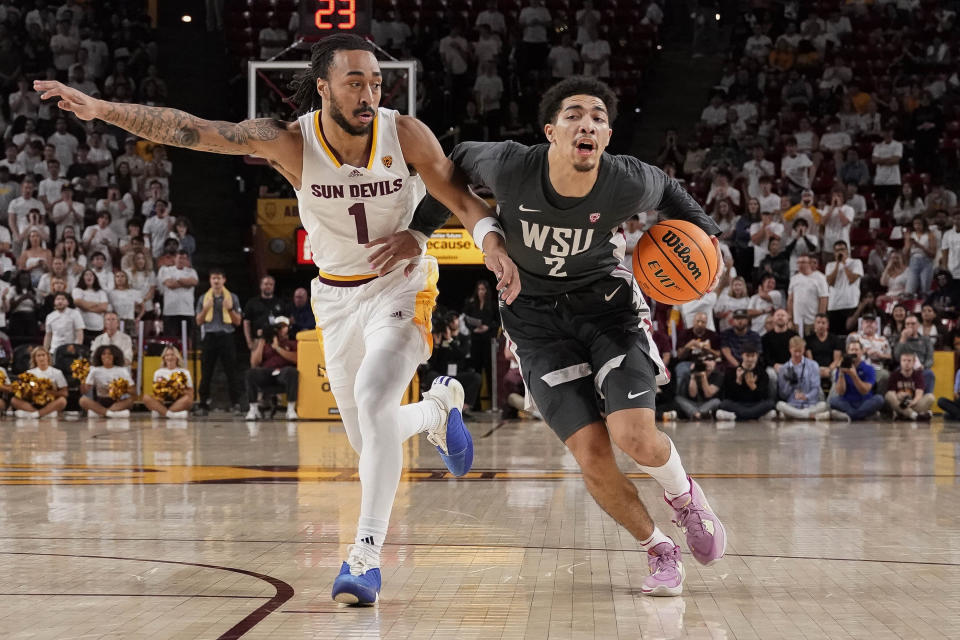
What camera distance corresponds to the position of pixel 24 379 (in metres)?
13.7

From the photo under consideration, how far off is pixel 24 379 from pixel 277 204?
189 inches

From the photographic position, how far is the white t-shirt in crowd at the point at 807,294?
14.3m

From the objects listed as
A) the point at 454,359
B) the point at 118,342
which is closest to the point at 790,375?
the point at 454,359

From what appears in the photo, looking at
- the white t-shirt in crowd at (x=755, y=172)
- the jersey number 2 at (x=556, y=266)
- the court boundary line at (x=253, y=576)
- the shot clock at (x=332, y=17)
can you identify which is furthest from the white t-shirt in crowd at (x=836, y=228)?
the court boundary line at (x=253, y=576)

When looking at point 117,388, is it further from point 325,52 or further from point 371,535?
point 371,535

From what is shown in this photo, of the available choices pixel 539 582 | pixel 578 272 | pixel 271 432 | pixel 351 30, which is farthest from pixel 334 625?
pixel 351 30

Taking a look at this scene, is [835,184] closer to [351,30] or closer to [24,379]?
[351,30]

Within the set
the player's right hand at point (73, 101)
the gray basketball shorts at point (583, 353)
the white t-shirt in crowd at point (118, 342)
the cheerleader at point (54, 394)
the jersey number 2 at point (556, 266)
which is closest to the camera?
the player's right hand at point (73, 101)

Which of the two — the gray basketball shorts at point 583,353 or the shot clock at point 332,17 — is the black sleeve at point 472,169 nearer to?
the gray basketball shorts at point 583,353

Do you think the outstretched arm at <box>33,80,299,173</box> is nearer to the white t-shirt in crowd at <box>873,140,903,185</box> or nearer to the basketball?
the basketball

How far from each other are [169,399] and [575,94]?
35.1 feet

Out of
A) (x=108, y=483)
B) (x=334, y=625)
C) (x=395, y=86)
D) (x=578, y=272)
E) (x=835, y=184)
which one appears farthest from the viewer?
(x=835, y=184)

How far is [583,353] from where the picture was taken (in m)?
4.50

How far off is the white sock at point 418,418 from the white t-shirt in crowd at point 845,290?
1045 centimetres
